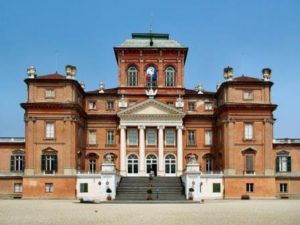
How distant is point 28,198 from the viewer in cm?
6238

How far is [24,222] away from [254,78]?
43396 millimetres

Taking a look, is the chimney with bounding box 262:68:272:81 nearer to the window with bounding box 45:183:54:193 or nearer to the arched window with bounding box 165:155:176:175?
the arched window with bounding box 165:155:176:175

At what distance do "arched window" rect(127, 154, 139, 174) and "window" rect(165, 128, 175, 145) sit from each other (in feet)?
14.7

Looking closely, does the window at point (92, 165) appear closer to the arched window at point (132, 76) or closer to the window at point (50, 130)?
the window at point (50, 130)

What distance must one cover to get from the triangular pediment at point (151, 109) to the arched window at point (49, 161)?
10.3 meters

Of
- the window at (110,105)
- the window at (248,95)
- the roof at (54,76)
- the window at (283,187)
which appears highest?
the roof at (54,76)

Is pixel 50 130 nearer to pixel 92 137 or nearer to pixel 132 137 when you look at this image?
pixel 92 137

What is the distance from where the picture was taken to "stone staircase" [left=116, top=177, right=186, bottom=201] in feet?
185

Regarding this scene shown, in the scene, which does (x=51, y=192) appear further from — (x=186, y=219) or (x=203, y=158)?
(x=186, y=219)

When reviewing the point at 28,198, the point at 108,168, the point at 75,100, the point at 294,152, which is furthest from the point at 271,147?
the point at 28,198

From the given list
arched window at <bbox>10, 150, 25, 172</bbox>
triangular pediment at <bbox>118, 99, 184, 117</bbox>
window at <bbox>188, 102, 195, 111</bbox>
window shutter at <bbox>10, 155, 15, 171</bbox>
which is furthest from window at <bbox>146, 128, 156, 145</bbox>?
window shutter at <bbox>10, 155, 15, 171</bbox>

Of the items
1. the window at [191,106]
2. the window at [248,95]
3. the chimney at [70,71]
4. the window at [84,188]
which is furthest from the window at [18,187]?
the window at [248,95]

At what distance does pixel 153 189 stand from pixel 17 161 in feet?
61.2

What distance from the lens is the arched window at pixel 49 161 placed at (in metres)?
64.0
